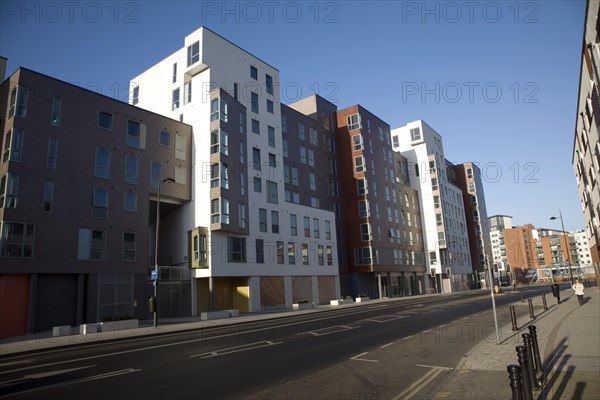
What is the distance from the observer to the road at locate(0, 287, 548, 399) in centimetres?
812

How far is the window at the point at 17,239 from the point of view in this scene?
24078 millimetres

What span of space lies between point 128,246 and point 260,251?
1262 cm

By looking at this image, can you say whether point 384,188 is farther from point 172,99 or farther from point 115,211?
point 115,211

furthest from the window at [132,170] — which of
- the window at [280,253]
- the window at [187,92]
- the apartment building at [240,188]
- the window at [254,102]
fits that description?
the window at [280,253]

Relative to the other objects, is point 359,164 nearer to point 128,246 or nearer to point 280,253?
point 280,253

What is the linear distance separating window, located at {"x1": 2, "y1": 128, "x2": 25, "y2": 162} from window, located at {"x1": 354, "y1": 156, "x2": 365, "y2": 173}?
40.1 m

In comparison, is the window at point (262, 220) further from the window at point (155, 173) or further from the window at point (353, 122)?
the window at point (353, 122)

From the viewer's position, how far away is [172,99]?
133 feet

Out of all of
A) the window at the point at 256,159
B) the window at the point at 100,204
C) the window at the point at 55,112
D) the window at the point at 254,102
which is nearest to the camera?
the window at the point at 55,112

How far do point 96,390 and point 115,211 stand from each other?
78.1 ft

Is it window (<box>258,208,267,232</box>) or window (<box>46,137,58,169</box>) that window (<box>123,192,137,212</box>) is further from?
window (<box>258,208,267,232</box>)

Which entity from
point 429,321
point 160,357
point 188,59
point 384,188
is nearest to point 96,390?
point 160,357

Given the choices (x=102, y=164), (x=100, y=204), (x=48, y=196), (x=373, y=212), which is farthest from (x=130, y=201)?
(x=373, y=212)

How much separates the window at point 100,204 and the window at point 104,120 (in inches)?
198
